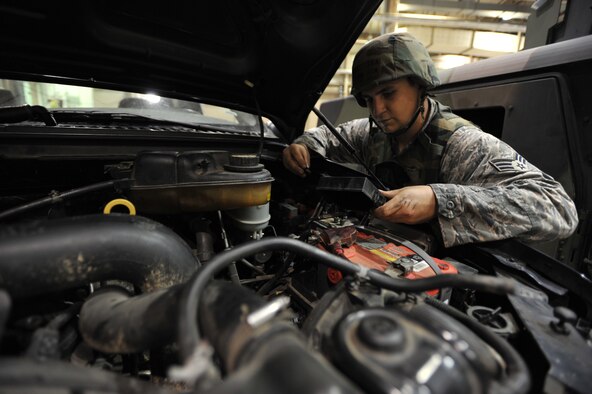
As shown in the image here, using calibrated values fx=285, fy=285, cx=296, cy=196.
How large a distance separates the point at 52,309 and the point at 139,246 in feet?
0.72

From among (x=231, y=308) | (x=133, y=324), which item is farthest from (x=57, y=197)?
(x=231, y=308)

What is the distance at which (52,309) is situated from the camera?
0.56m

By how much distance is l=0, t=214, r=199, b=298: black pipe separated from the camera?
1.49 feet

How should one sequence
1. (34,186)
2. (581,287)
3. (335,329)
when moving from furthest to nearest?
(34,186) → (581,287) → (335,329)

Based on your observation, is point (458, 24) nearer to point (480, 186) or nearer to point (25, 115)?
point (480, 186)

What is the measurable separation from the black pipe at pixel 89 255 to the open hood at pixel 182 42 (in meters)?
0.75

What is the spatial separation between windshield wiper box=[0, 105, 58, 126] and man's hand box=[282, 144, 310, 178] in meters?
0.87

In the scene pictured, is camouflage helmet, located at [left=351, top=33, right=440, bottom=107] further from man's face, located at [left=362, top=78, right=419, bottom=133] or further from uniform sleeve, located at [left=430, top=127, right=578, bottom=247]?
uniform sleeve, located at [left=430, top=127, right=578, bottom=247]

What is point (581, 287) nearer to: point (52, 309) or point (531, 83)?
point (531, 83)

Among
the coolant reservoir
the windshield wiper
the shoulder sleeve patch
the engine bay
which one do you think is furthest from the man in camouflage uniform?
the windshield wiper

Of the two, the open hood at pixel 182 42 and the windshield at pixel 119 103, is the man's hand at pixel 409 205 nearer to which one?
the open hood at pixel 182 42

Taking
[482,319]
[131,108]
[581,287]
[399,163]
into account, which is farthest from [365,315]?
[131,108]

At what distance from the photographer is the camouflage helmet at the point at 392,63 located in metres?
1.28

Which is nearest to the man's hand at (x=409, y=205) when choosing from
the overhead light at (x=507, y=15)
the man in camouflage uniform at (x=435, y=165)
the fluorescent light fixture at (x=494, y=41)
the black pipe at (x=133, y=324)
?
the man in camouflage uniform at (x=435, y=165)
